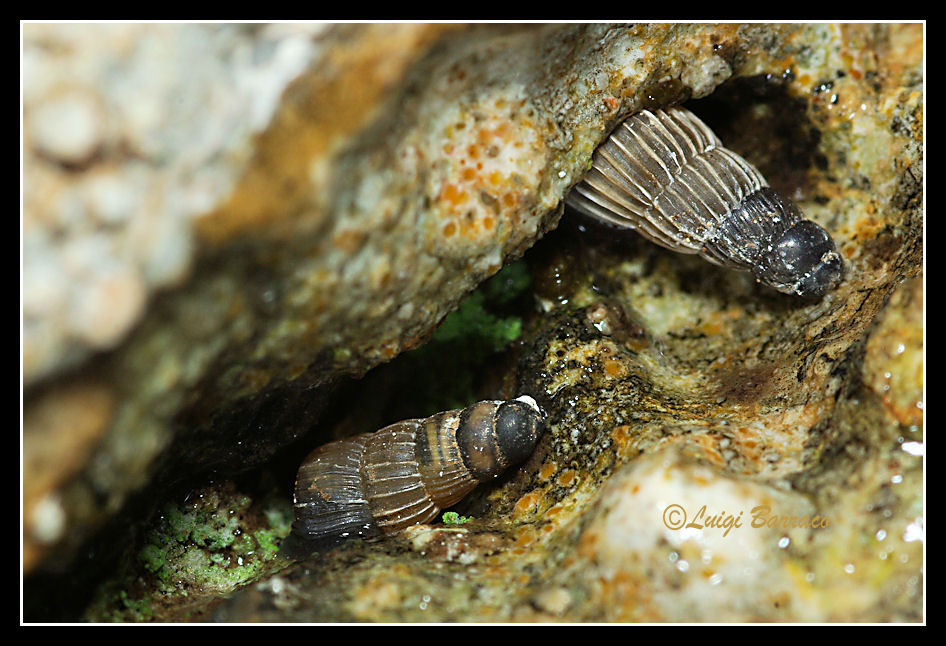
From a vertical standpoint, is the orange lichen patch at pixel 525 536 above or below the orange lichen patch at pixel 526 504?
below

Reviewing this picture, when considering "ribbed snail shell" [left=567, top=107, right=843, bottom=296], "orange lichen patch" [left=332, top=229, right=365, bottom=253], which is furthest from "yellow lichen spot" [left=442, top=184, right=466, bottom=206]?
"ribbed snail shell" [left=567, top=107, right=843, bottom=296]

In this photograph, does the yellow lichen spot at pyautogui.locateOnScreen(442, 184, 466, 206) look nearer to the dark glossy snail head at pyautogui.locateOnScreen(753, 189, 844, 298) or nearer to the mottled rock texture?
the mottled rock texture

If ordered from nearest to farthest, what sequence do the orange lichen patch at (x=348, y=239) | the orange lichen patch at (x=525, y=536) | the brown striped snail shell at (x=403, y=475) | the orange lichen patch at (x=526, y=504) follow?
the orange lichen patch at (x=348, y=239) < the orange lichen patch at (x=525, y=536) < the orange lichen patch at (x=526, y=504) < the brown striped snail shell at (x=403, y=475)

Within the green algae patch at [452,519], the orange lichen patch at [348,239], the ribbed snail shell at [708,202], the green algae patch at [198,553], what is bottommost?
the green algae patch at [198,553]

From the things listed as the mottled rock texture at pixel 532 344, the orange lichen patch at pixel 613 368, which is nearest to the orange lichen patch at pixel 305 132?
the mottled rock texture at pixel 532 344

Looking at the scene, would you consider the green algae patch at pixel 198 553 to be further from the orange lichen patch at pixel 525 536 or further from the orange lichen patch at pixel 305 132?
the orange lichen patch at pixel 305 132

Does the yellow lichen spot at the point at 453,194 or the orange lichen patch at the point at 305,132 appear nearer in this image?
the orange lichen patch at the point at 305,132

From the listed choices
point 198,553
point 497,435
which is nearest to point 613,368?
point 497,435

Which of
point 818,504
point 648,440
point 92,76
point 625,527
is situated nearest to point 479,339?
point 648,440
